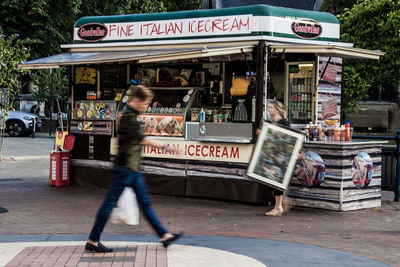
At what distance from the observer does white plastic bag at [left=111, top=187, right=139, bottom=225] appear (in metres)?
6.63

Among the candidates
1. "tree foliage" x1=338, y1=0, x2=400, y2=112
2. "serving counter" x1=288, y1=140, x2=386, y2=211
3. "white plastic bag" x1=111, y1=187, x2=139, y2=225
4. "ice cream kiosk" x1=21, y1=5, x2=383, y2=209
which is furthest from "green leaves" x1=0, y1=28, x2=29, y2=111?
"white plastic bag" x1=111, y1=187, x2=139, y2=225

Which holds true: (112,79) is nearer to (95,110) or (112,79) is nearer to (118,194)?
(95,110)

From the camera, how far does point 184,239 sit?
305 inches

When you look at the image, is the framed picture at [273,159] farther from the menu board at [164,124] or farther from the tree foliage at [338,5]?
the tree foliage at [338,5]

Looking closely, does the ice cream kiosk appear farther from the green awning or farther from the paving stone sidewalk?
the paving stone sidewalk

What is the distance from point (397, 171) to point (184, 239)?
17.6 feet

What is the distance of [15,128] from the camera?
3009 centimetres

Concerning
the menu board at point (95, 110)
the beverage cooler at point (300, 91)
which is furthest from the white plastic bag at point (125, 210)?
the beverage cooler at point (300, 91)

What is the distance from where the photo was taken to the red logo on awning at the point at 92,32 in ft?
43.4

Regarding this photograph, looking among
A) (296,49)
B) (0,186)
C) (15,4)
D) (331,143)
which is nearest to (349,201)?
(331,143)

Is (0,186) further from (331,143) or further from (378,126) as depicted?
(378,126)

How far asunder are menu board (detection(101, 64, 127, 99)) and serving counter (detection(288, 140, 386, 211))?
15.9ft

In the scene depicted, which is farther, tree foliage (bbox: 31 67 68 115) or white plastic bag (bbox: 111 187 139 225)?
tree foliage (bbox: 31 67 68 115)

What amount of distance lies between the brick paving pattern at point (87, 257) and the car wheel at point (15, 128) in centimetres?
2402
